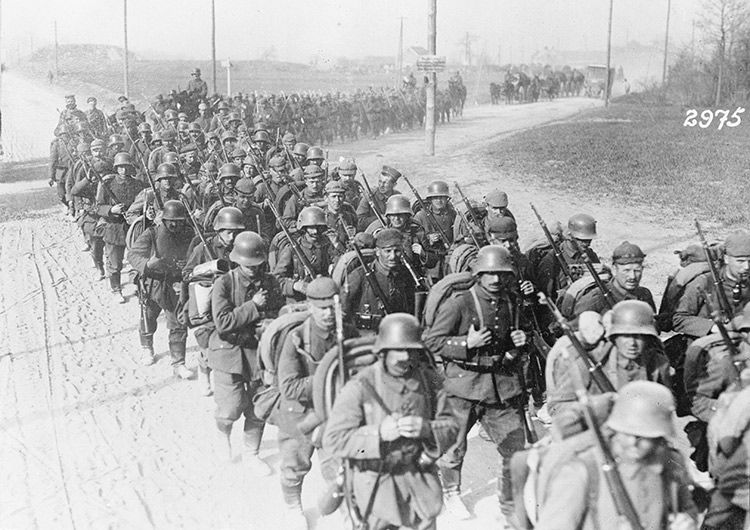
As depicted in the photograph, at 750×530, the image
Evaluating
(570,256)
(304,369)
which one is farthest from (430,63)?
(304,369)

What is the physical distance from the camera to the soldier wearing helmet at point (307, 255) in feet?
27.1

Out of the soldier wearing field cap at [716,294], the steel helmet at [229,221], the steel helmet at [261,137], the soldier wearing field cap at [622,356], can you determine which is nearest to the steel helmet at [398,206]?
the steel helmet at [229,221]

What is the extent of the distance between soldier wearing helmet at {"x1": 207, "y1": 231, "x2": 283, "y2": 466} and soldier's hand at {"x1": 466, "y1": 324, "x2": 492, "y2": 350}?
1881 mm

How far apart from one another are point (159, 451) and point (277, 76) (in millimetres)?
63720

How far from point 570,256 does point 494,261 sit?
236 cm

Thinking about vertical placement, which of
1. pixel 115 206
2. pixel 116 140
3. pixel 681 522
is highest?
pixel 116 140

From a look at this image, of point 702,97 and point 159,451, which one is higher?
point 702,97

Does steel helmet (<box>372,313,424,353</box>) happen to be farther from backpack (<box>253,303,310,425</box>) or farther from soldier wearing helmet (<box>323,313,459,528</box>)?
backpack (<box>253,303,310,425</box>)

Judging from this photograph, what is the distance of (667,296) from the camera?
6957mm

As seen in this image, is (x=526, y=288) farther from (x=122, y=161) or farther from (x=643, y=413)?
(x=122, y=161)

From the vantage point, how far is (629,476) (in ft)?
12.7

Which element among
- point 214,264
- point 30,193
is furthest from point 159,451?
point 30,193

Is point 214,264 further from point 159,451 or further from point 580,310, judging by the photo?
point 580,310

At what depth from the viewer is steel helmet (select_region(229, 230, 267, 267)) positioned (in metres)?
7.00
